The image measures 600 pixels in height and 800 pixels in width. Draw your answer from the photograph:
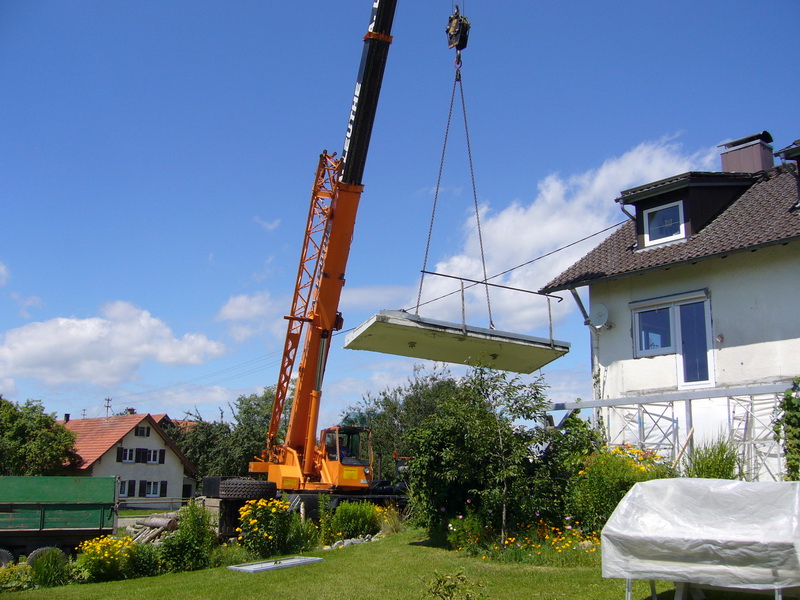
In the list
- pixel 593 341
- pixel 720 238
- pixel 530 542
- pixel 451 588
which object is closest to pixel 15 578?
pixel 530 542

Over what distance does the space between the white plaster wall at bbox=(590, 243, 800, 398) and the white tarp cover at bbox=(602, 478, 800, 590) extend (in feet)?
21.1

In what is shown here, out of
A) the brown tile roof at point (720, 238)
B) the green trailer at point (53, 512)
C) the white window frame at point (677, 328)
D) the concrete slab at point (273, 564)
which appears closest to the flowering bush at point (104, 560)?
the green trailer at point (53, 512)

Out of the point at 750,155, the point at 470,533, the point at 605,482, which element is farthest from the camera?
the point at 750,155

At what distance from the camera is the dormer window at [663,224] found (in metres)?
15.2

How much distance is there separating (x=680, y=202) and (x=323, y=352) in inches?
387

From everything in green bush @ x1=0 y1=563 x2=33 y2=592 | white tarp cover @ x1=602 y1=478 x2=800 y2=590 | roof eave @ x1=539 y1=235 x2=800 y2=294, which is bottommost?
green bush @ x1=0 y1=563 x2=33 y2=592

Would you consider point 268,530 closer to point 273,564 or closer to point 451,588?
point 273,564

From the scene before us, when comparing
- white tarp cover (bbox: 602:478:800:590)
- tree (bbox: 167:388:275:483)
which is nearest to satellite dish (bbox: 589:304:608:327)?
white tarp cover (bbox: 602:478:800:590)

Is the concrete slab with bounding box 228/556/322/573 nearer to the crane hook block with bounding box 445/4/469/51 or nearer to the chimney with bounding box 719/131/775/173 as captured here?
the crane hook block with bounding box 445/4/469/51

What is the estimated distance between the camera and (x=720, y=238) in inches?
538

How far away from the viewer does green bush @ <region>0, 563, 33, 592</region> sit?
12984mm

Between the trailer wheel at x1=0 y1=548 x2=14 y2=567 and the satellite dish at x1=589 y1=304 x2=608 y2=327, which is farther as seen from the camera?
the satellite dish at x1=589 y1=304 x2=608 y2=327

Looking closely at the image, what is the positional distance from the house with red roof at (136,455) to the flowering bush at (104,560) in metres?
34.9

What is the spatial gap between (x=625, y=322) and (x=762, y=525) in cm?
873
